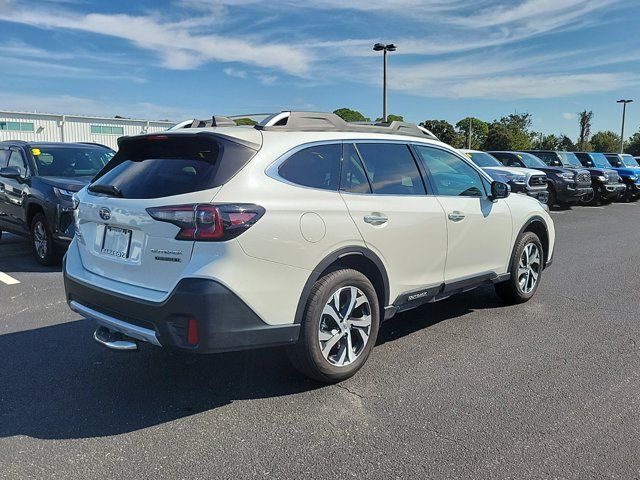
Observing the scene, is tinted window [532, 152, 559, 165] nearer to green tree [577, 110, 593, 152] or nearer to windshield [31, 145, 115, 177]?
windshield [31, 145, 115, 177]

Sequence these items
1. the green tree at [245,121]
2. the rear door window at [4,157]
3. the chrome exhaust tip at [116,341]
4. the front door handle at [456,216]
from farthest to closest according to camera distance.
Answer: the rear door window at [4,157], the front door handle at [456,216], the green tree at [245,121], the chrome exhaust tip at [116,341]

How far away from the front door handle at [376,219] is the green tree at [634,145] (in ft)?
240

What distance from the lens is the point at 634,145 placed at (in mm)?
66812

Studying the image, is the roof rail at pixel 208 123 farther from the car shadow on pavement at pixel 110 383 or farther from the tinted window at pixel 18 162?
the tinted window at pixel 18 162

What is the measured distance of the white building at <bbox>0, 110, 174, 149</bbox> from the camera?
35000 millimetres

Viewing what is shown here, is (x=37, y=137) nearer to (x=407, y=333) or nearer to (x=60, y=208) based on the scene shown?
(x=60, y=208)

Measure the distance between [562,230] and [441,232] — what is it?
8.84m

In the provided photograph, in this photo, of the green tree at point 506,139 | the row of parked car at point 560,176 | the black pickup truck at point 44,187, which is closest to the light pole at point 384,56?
the row of parked car at point 560,176

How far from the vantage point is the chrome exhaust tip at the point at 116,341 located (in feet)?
11.0

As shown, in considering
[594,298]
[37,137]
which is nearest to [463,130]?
[37,137]

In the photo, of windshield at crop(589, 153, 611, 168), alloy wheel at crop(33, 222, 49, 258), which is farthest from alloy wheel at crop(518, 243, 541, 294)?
windshield at crop(589, 153, 611, 168)

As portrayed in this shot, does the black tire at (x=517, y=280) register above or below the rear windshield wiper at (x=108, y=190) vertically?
below

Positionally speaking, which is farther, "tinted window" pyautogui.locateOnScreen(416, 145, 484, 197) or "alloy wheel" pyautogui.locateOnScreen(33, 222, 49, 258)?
"alloy wheel" pyautogui.locateOnScreen(33, 222, 49, 258)

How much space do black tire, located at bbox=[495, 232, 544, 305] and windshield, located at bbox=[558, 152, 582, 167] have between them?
14587mm
